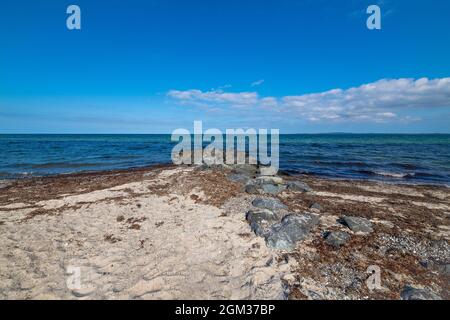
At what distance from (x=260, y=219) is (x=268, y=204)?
127 cm

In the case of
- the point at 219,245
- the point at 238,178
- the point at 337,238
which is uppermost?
the point at 238,178

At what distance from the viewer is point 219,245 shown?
18.5ft

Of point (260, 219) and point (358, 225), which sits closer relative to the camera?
point (358, 225)

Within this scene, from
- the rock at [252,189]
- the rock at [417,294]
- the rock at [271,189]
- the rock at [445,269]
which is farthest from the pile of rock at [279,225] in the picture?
the rock at [445,269]

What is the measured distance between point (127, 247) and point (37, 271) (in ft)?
5.37

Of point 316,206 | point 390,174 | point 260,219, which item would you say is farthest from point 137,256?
point 390,174

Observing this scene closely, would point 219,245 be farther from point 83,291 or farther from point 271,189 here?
point 271,189

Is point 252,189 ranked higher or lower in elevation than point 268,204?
higher

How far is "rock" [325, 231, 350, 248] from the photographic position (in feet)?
18.5

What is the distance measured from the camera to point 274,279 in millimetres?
4406

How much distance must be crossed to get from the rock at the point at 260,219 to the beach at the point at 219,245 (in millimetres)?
41

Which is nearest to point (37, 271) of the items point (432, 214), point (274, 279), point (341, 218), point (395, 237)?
point (274, 279)

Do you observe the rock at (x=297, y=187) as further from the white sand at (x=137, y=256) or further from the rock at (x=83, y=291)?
the rock at (x=83, y=291)
